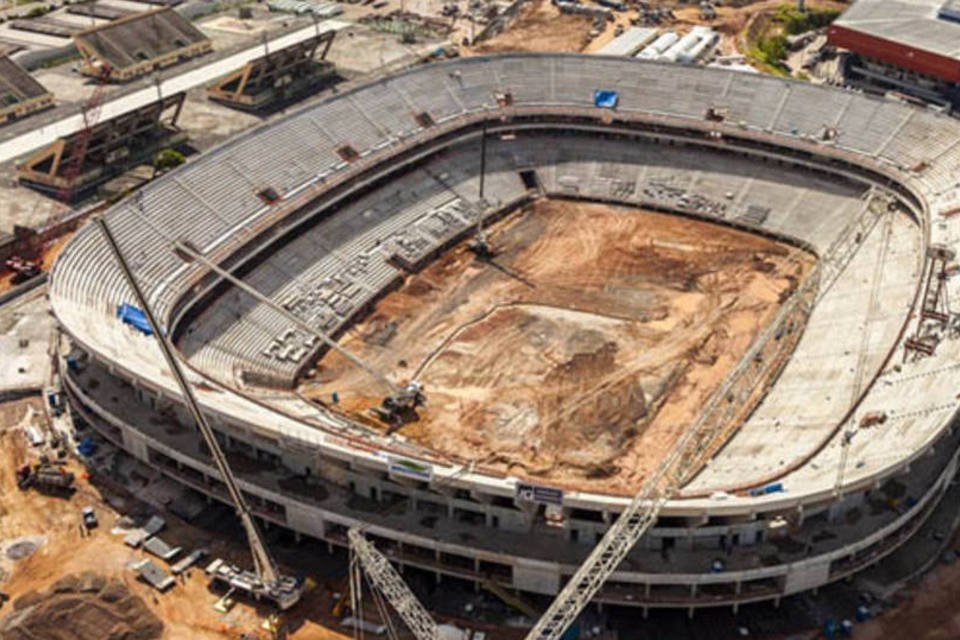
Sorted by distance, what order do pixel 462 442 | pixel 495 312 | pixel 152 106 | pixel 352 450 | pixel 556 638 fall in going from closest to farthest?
pixel 556 638, pixel 352 450, pixel 462 442, pixel 495 312, pixel 152 106

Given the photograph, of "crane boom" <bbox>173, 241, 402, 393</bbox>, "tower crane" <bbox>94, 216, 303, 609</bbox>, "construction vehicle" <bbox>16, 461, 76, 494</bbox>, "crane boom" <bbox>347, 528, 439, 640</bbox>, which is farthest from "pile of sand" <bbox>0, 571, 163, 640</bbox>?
"crane boom" <bbox>173, 241, 402, 393</bbox>

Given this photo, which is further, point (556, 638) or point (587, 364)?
point (587, 364)

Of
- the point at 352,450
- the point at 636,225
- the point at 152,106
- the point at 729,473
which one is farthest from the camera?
the point at 152,106

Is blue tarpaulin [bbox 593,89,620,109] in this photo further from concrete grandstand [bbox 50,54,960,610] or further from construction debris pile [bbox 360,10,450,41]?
construction debris pile [bbox 360,10,450,41]

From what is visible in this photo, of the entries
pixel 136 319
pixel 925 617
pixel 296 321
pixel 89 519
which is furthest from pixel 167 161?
pixel 925 617

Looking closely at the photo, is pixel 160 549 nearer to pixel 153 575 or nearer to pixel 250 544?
pixel 153 575

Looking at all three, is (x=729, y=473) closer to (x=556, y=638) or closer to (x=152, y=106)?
(x=556, y=638)

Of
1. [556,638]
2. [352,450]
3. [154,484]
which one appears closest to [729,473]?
[556,638]
